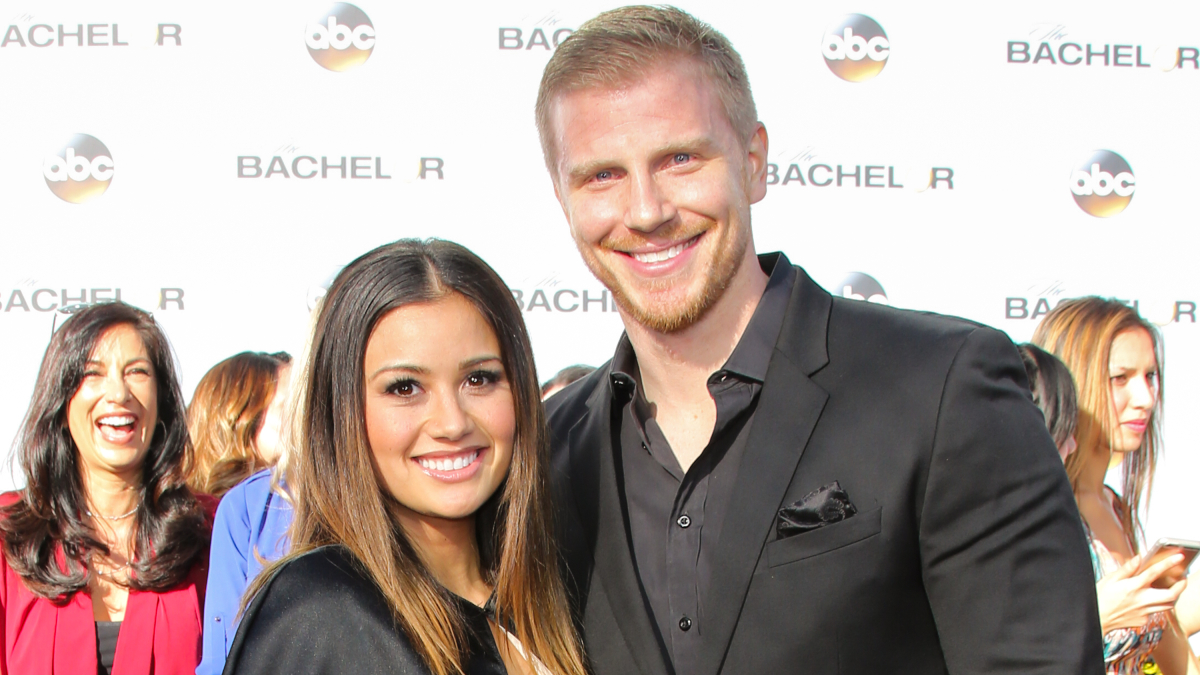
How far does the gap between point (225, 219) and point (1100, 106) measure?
4.24 metres

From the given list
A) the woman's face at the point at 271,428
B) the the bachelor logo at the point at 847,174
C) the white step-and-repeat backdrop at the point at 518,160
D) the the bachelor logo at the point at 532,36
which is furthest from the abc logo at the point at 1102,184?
the woman's face at the point at 271,428

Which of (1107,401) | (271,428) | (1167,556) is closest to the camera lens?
(1167,556)

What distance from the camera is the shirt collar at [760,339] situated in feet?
6.10

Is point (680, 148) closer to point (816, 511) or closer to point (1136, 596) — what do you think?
point (816, 511)

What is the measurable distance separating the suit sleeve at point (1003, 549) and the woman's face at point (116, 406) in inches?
113

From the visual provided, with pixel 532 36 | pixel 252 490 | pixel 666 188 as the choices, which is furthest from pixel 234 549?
pixel 532 36

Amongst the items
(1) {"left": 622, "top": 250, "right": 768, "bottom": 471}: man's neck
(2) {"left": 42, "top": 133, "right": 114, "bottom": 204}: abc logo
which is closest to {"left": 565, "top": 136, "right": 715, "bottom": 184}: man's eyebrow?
(1) {"left": 622, "top": 250, "right": 768, "bottom": 471}: man's neck

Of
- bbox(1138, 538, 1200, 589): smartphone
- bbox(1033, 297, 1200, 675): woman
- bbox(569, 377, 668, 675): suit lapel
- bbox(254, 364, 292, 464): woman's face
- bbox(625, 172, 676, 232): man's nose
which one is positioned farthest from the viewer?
bbox(254, 364, 292, 464): woman's face

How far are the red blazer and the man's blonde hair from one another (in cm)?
230

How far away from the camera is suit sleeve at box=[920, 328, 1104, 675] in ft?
5.20

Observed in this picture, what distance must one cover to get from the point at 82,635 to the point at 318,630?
6.82 ft

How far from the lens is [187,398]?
462 cm

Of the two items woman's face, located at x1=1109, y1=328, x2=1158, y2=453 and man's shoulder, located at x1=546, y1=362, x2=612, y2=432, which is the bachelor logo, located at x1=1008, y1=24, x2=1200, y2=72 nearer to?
woman's face, located at x1=1109, y1=328, x2=1158, y2=453

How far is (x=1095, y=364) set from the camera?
3.84m
